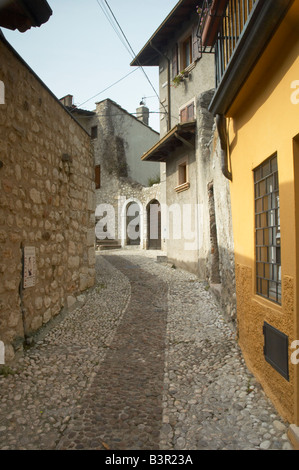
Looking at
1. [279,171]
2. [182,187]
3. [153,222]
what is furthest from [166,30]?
[279,171]

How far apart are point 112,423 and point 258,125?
2643 millimetres

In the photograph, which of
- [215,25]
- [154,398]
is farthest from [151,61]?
[154,398]

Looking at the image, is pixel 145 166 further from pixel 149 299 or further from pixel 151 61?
pixel 149 299

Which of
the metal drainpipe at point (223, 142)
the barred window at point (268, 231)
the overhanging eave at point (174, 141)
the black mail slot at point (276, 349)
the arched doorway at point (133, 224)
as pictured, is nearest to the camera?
the black mail slot at point (276, 349)

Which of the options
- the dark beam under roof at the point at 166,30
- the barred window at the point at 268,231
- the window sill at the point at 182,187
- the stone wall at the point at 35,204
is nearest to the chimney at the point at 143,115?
the dark beam under roof at the point at 166,30

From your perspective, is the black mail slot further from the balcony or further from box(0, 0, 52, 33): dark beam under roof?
box(0, 0, 52, 33): dark beam under roof

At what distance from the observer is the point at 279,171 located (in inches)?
95.6

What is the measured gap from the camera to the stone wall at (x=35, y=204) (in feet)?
10.9

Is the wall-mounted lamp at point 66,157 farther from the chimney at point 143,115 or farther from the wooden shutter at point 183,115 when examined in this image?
the chimney at point 143,115

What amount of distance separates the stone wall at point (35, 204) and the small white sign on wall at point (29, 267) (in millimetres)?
11

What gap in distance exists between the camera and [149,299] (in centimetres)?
617

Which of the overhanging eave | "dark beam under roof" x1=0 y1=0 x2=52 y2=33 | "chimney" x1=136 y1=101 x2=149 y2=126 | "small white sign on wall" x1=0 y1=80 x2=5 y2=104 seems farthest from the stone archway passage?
"chimney" x1=136 y1=101 x2=149 y2=126

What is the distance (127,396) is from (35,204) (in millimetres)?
2388

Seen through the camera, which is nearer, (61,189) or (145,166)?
(61,189)
